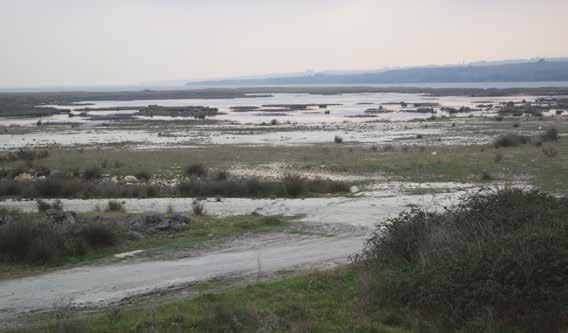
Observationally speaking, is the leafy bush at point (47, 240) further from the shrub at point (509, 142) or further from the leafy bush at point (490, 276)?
the shrub at point (509, 142)

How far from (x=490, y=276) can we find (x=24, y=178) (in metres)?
24.7

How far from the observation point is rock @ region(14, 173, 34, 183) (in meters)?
27.0

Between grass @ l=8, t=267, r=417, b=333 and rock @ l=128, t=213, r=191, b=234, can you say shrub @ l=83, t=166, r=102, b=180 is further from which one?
grass @ l=8, t=267, r=417, b=333

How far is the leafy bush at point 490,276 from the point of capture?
25.9ft

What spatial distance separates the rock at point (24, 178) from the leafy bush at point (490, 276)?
21735 mm

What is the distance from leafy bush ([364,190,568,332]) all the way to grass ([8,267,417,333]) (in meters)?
0.49

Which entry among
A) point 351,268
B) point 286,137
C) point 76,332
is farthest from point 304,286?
point 286,137

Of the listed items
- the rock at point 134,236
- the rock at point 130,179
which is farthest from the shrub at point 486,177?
the rock at point 134,236

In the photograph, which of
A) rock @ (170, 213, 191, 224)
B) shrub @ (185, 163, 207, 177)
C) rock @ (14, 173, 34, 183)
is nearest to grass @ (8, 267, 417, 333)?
rock @ (170, 213, 191, 224)

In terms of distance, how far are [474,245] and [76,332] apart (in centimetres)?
553

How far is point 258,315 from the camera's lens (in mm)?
8266

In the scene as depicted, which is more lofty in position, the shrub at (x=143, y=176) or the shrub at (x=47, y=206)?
the shrub at (x=47, y=206)

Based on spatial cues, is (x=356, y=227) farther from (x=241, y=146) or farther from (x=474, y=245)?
(x=241, y=146)

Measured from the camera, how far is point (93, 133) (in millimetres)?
55281
